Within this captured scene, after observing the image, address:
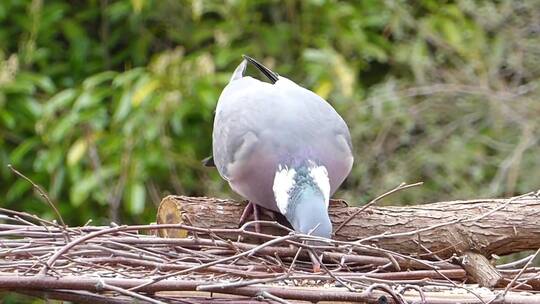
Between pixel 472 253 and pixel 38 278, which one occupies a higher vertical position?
pixel 472 253

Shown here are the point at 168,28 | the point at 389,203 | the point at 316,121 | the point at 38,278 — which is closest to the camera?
the point at 38,278

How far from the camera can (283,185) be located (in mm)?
2594

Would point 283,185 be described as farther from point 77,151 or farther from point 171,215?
point 77,151

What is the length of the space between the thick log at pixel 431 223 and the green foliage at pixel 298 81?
161cm

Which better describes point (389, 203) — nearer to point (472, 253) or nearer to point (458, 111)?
point (458, 111)

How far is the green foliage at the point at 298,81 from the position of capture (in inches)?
169

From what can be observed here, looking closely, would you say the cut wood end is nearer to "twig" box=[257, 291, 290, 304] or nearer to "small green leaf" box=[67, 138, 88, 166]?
"twig" box=[257, 291, 290, 304]

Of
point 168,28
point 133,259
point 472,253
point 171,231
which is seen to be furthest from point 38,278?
point 168,28

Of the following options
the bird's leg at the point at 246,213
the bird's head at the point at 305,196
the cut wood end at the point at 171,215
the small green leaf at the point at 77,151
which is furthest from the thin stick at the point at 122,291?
the small green leaf at the point at 77,151

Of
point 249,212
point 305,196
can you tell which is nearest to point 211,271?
point 305,196

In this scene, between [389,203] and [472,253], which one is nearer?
[472,253]

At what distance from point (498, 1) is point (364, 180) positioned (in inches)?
36.9

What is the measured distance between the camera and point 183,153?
4562 millimetres

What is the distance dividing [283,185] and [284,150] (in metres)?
0.11
